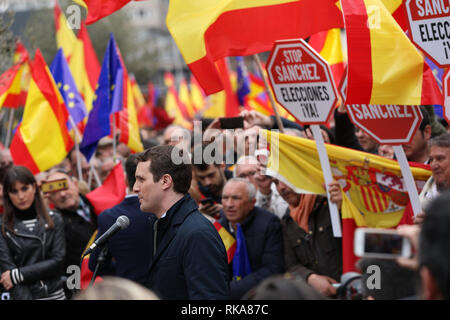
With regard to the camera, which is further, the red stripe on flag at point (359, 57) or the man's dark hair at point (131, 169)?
the man's dark hair at point (131, 169)

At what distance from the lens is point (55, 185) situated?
21.6ft

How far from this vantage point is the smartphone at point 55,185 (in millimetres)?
6570

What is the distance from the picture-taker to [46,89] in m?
7.81


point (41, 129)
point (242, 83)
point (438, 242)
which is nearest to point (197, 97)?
point (242, 83)

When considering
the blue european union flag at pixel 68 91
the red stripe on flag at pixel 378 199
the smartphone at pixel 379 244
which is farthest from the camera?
the blue european union flag at pixel 68 91

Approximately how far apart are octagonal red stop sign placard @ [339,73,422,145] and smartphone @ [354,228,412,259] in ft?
8.97

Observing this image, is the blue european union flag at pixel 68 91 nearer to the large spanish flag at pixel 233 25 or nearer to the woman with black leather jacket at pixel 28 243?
the woman with black leather jacket at pixel 28 243

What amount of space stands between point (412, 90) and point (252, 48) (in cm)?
150

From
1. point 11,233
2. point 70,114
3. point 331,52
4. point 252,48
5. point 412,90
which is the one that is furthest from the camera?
point 70,114

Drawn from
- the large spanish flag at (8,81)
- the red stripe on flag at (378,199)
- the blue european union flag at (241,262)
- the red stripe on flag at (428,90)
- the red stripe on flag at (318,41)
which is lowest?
the blue european union flag at (241,262)

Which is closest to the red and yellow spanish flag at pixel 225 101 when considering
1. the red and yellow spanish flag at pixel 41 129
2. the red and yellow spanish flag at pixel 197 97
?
the red and yellow spanish flag at pixel 41 129

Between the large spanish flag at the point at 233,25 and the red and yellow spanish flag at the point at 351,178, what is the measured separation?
29.5 inches
